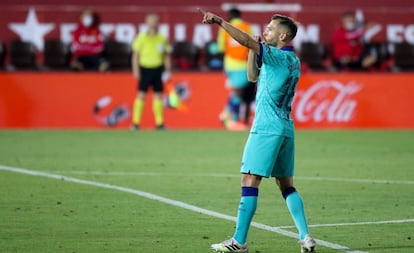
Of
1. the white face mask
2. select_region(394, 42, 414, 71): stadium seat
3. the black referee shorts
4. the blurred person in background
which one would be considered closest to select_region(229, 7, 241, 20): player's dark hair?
the blurred person in background

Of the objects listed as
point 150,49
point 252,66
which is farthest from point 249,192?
point 150,49

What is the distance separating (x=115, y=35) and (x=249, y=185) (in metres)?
16.5

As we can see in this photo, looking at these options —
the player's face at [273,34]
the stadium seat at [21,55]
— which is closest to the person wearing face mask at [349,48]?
the stadium seat at [21,55]

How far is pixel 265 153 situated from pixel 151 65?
14054 mm

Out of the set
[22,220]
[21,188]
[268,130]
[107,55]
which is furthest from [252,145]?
[107,55]

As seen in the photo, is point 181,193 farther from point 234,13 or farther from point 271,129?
point 234,13

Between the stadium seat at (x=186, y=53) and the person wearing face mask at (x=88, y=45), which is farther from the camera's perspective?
the stadium seat at (x=186, y=53)

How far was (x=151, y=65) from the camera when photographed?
887 inches

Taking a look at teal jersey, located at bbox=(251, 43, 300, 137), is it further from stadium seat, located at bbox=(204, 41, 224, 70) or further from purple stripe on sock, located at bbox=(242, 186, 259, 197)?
stadium seat, located at bbox=(204, 41, 224, 70)

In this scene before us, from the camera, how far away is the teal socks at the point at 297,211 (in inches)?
345

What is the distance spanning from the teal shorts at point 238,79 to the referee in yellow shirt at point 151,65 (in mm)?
1310

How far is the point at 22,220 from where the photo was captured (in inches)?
408

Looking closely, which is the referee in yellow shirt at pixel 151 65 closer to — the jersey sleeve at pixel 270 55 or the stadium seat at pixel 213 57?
the stadium seat at pixel 213 57

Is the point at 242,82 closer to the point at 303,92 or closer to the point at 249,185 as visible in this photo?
the point at 303,92
